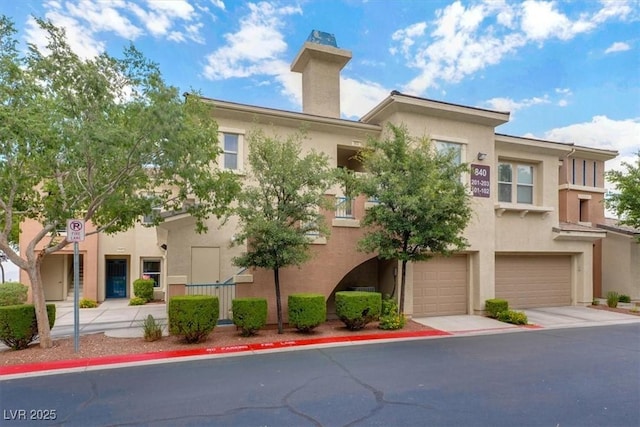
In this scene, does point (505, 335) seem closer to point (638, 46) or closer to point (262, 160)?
point (262, 160)

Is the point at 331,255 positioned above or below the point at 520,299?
above

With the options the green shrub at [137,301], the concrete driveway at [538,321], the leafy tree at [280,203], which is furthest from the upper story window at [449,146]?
the green shrub at [137,301]

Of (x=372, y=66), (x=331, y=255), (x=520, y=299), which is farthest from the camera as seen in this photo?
(x=372, y=66)

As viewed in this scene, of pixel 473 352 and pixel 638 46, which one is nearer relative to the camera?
pixel 473 352

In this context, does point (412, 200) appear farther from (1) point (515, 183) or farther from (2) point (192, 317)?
(1) point (515, 183)

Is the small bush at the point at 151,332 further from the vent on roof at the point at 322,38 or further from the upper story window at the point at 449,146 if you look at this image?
the vent on roof at the point at 322,38

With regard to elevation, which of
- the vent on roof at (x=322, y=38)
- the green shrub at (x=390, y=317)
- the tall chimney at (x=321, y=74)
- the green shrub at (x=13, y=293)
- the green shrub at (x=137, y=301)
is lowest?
the green shrub at (x=137, y=301)

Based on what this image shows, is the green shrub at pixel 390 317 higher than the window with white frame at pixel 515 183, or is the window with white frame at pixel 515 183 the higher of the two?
the window with white frame at pixel 515 183

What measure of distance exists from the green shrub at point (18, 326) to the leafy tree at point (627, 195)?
66.9 ft

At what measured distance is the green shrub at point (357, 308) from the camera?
1012 centimetres

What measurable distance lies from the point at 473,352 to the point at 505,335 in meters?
2.63

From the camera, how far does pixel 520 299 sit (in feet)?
48.0

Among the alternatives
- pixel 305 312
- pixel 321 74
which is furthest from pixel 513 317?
pixel 321 74

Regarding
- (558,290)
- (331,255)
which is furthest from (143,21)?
(558,290)
